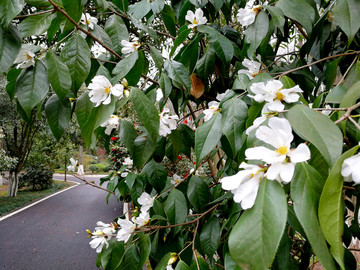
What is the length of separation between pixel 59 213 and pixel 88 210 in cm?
73

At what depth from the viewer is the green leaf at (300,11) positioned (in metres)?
0.70

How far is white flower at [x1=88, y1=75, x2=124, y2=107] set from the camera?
0.62m

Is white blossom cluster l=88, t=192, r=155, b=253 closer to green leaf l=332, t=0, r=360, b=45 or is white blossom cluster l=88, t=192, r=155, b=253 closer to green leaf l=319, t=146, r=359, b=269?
green leaf l=319, t=146, r=359, b=269

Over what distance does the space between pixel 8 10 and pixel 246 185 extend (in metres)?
0.54

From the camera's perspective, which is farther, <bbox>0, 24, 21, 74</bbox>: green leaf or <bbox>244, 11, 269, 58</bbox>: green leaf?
<bbox>244, 11, 269, 58</bbox>: green leaf

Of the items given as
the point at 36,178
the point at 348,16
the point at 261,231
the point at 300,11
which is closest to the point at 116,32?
the point at 300,11

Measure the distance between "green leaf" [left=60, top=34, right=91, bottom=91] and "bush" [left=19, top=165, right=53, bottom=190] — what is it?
1239cm

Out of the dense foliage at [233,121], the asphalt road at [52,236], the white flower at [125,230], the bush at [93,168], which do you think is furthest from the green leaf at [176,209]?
the bush at [93,168]

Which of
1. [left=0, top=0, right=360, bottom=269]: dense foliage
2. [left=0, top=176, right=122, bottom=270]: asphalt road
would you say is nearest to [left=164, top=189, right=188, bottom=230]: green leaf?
[left=0, top=0, right=360, bottom=269]: dense foliage

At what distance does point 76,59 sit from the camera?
25.5 inches

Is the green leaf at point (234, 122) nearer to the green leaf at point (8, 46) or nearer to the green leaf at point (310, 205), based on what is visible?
the green leaf at point (310, 205)

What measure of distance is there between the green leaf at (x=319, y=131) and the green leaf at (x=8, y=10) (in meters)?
0.54

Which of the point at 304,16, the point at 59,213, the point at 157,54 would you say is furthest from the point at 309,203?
the point at 59,213

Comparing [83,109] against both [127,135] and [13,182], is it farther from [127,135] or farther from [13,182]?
[13,182]
